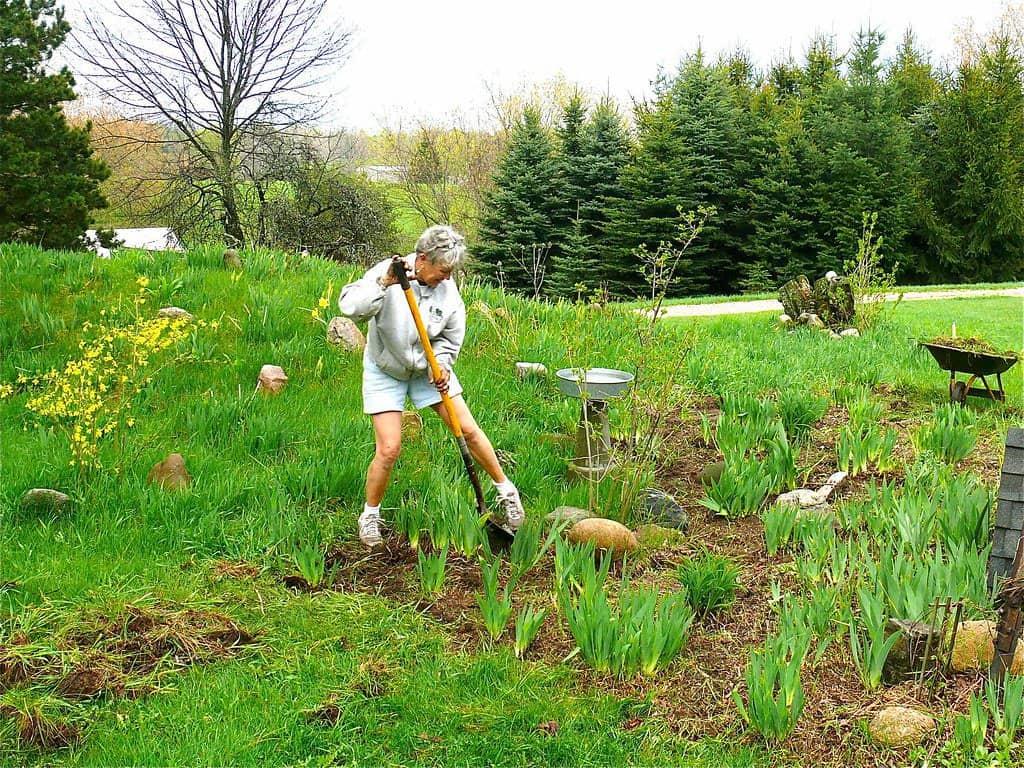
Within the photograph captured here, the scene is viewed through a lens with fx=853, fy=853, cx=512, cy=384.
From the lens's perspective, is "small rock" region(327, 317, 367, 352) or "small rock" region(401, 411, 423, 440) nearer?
"small rock" region(401, 411, 423, 440)

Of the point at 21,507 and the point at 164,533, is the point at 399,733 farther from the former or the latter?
the point at 21,507

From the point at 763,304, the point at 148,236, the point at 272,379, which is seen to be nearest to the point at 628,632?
the point at 272,379

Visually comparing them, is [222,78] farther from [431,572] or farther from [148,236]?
[431,572]

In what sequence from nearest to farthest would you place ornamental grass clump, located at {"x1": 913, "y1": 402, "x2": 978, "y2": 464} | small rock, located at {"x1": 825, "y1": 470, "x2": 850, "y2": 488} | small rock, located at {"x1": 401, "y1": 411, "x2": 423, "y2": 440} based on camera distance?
small rock, located at {"x1": 825, "y1": 470, "x2": 850, "y2": 488}, ornamental grass clump, located at {"x1": 913, "y1": 402, "x2": 978, "y2": 464}, small rock, located at {"x1": 401, "y1": 411, "x2": 423, "y2": 440}

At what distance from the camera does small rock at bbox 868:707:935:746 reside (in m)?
2.61

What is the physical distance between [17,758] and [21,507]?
1731 millimetres

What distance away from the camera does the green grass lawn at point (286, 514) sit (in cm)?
263

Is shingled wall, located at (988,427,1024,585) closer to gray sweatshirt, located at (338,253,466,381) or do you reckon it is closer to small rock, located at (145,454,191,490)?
gray sweatshirt, located at (338,253,466,381)

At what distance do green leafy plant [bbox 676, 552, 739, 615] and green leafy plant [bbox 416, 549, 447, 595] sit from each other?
0.98 meters

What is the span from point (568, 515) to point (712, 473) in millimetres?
1119

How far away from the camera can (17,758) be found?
8.21 ft

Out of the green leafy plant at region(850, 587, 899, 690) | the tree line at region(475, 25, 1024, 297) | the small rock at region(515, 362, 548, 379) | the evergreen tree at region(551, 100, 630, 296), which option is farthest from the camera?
the evergreen tree at region(551, 100, 630, 296)

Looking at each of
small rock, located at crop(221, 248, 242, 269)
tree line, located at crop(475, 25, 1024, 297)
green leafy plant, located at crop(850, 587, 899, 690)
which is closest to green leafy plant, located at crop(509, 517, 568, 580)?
green leafy plant, located at crop(850, 587, 899, 690)

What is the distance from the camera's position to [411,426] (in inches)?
201
